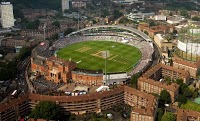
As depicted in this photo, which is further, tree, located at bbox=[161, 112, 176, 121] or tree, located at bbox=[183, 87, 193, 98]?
tree, located at bbox=[183, 87, 193, 98]

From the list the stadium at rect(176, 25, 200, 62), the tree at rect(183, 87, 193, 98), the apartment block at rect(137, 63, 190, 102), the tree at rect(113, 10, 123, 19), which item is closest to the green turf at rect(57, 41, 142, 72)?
the apartment block at rect(137, 63, 190, 102)

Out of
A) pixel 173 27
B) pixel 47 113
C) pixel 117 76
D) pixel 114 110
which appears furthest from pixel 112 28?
pixel 47 113

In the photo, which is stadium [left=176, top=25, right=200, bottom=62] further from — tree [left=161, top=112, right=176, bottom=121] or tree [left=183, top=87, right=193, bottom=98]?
tree [left=161, top=112, right=176, bottom=121]

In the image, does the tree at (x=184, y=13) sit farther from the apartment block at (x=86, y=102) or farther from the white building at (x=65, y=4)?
the apartment block at (x=86, y=102)

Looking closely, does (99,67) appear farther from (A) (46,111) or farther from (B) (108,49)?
(A) (46,111)

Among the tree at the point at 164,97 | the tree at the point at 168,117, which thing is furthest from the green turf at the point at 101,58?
the tree at the point at 168,117

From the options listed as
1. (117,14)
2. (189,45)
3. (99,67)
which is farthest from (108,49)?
(117,14)

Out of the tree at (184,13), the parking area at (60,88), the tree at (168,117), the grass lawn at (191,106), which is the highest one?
the tree at (184,13)
